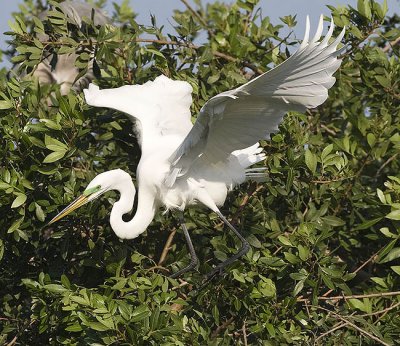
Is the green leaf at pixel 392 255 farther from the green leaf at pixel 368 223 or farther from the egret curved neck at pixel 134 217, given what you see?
the egret curved neck at pixel 134 217

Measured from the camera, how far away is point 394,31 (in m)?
4.89

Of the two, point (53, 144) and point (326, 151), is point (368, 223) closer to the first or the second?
point (326, 151)

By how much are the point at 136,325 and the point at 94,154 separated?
52.2 inches

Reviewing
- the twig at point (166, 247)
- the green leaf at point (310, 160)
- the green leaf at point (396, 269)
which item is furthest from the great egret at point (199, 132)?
the green leaf at point (396, 269)

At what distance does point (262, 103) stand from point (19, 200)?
3.69 ft

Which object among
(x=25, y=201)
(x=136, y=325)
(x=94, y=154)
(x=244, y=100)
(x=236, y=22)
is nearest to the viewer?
(x=136, y=325)

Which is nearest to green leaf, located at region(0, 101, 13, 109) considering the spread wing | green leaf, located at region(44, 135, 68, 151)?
green leaf, located at region(44, 135, 68, 151)

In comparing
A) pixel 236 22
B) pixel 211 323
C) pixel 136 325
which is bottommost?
pixel 211 323

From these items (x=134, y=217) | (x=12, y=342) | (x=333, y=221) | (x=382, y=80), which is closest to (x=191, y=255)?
(x=134, y=217)

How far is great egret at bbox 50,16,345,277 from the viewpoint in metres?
3.76

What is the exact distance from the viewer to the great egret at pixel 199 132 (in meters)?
3.76

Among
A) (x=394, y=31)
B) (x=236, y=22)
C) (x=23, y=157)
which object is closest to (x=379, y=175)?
(x=394, y=31)

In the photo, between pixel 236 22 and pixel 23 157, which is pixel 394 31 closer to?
pixel 236 22

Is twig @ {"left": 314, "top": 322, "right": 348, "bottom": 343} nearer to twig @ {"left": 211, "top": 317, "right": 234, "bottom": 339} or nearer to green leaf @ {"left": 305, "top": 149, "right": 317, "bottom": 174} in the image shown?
twig @ {"left": 211, "top": 317, "right": 234, "bottom": 339}
